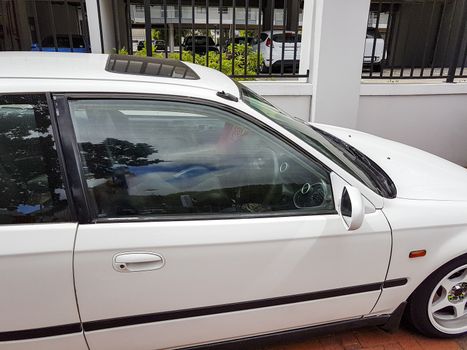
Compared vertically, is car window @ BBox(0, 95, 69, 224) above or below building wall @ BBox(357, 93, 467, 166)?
above

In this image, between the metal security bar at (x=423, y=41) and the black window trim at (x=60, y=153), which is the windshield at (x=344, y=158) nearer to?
the black window trim at (x=60, y=153)

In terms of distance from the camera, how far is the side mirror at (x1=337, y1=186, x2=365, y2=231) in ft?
5.51

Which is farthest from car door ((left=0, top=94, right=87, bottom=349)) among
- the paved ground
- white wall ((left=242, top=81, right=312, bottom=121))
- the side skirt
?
white wall ((left=242, top=81, right=312, bottom=121))

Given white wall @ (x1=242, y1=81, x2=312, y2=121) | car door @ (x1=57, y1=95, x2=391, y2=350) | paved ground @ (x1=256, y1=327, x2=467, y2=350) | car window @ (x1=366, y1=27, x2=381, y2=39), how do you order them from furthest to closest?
car window @ (x1=366, y1=27, x2=381, y2=39)
white wall @ (x1=242, y1=81, x2=312, y2=121)
paved ground @ (x1=256, y1=327, x2=467, y2=350)
car door @ (x1=57, y1=95, x2=391, y2=350)

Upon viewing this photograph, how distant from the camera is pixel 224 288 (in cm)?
173

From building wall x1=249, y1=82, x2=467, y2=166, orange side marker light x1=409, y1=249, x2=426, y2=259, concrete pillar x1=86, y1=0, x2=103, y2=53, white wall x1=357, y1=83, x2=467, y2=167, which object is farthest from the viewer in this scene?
white wall x1=357, y1=83, x2=467, y2=167

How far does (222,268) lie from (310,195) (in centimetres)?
57

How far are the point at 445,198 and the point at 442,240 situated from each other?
239 mm

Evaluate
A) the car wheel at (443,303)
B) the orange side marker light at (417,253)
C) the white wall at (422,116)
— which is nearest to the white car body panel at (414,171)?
the orange side marker light at (417,253)

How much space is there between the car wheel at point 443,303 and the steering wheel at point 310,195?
2.70 feet

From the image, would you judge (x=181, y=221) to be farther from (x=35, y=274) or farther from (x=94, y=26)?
(x=94, y=26)

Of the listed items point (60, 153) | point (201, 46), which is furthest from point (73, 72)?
point (201, 46)

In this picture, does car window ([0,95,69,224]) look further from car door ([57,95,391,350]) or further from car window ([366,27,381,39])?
car window ([366,27,381,39])

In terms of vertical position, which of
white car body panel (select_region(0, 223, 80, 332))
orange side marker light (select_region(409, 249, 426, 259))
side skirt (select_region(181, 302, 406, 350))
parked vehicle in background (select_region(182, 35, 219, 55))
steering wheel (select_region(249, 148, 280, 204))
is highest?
parked vehicle in background (select_region(182, 35, 219, 55))
